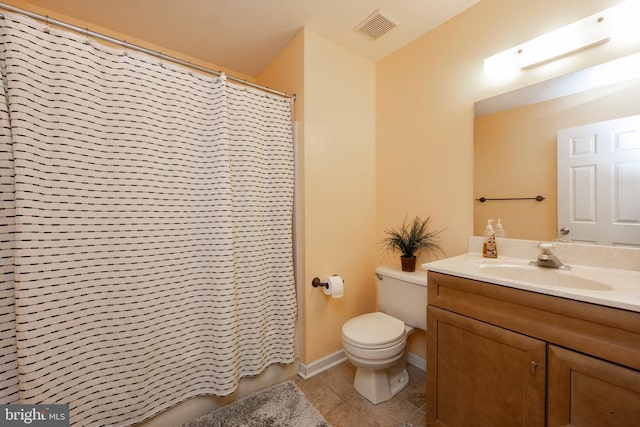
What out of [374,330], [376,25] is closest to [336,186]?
[374,330]

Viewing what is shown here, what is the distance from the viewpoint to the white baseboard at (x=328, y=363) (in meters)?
1.72

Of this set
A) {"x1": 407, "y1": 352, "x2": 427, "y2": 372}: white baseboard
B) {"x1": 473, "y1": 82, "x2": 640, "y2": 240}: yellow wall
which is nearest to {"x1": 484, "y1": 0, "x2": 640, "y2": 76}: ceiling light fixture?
{"x1": 473, "y1": 82, "x2": 640, "y2": 240}: yellow wall

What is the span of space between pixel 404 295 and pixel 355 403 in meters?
0.73

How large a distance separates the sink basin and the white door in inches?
10.0

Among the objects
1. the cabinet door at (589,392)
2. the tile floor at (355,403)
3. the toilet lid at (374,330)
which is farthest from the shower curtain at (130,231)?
the cabinet door at (589,392)

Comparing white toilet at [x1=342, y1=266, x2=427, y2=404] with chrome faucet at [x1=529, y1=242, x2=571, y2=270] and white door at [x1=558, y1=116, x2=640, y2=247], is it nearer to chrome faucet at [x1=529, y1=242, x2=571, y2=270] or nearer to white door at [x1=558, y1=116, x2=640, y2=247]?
chrome faucet at [x1=529, y1=242, x2=571, y2=270]

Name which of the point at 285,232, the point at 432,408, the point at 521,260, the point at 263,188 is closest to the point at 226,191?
the point at 263,188

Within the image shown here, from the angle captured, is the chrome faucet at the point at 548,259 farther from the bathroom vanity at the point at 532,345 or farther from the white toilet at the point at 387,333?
the white toilet at the point at 387,333

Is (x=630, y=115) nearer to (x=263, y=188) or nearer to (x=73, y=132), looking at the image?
(x=263, y=188)

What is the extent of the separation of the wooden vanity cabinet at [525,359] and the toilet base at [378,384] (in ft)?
1.07

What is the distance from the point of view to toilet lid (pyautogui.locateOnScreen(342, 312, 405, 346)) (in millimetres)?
1415

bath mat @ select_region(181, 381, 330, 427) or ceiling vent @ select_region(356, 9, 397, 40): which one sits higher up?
ceiling vent @ select_region(356, 9, 397, 40)

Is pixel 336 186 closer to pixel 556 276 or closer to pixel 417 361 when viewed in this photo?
pixel 556 276

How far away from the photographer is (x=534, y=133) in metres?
1.34
